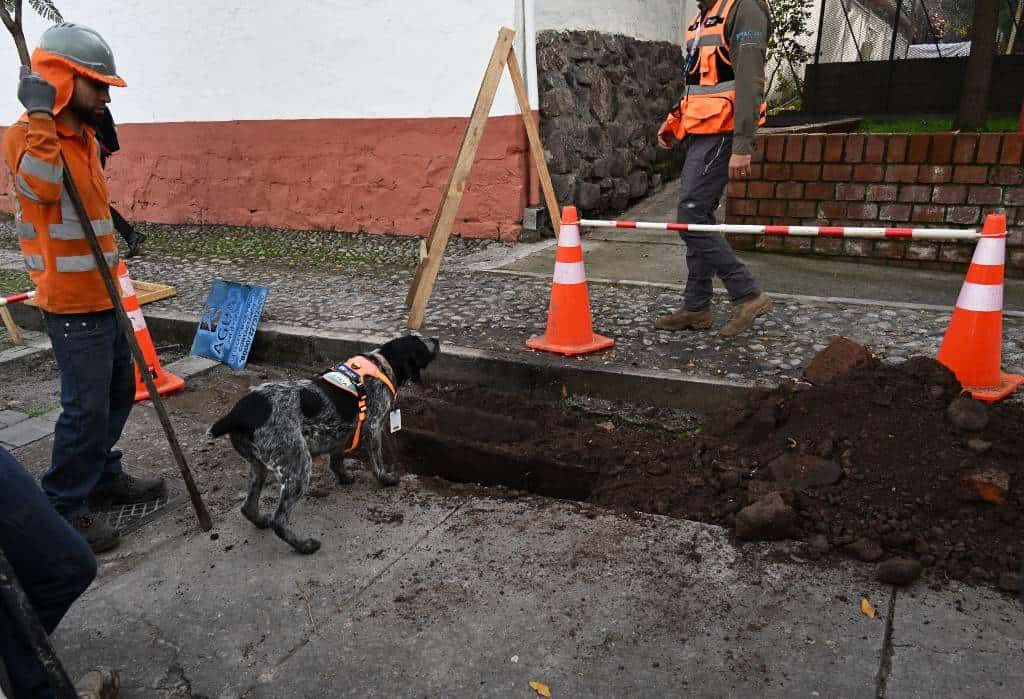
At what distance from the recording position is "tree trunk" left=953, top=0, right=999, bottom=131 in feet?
28.7

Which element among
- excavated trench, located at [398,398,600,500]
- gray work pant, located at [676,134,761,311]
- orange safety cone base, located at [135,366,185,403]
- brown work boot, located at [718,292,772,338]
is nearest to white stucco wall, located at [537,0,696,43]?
gray work pant, located at [676,134,761,311]

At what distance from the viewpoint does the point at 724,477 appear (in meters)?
3.44

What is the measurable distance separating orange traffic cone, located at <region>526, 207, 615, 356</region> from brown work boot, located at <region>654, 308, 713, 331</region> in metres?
0.53

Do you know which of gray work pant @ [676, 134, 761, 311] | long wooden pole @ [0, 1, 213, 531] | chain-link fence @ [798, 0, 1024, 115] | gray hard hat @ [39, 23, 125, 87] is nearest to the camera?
gray hard hat @ [39, 23, 125, 87]

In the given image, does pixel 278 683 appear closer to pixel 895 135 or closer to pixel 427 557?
pixel 427 557

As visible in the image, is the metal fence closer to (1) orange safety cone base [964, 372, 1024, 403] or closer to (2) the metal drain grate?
(1) orange safety cone base [964, 372, 1024, 403]

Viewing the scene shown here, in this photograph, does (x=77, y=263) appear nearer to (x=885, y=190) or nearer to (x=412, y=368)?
(x=412, y=368)

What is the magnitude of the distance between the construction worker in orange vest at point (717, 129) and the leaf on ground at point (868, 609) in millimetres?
2494

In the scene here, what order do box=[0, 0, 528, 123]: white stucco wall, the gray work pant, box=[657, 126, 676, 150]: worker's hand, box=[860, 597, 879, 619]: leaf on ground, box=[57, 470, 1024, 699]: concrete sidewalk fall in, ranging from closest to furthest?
box=[57, 470, 1024, 699]: concrete sidewalk, box=[860, 597, 879, 619]: leaf on ground, the gray work pant, box=[657, 126, 676, 150]: worker's hand, box=[0, 0, 528, 123]: white stucco wall

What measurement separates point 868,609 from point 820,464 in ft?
2.66

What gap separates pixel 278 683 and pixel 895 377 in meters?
2.99

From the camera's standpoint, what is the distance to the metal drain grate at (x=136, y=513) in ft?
11.2

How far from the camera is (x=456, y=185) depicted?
5262mm

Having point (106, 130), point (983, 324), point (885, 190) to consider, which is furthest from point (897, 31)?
point (106, 130)
